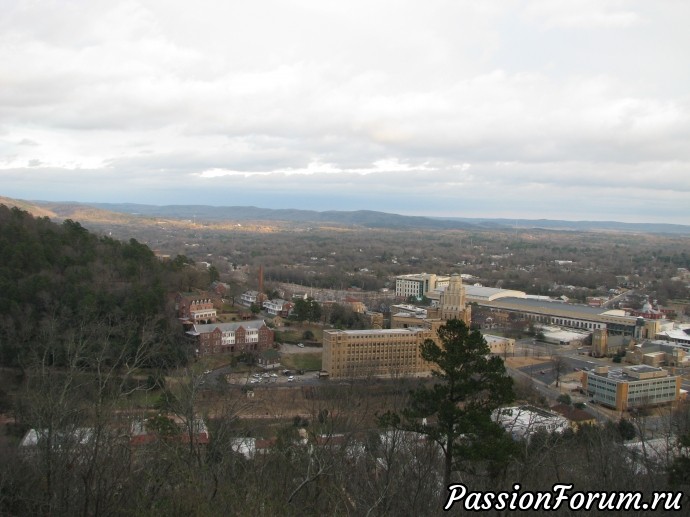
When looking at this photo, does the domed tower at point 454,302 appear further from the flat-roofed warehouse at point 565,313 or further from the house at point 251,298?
the flat-roofed warehouse at point 565,313

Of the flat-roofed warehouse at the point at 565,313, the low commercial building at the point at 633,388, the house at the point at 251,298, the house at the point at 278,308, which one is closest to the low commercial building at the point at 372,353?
the low commercial building at the point at 633,388

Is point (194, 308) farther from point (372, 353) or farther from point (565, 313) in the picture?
point (565, 313)

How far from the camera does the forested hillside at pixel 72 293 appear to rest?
19656 mm

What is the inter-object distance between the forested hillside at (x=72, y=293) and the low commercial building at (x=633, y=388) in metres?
Answer: 15.0

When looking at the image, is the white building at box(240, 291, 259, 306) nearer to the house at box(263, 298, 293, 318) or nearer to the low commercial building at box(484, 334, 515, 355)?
the house at box(263, 298, 293, 318)

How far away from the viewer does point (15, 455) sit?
8938 mm

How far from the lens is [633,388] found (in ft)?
71.5

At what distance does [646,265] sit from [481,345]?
76090 millimetres

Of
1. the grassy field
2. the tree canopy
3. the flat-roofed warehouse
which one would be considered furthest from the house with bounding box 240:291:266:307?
the tree canopy

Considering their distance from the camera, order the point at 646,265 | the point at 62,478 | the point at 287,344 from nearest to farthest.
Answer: the point at 62,478 → the point at 287,344 → the point at 646,265

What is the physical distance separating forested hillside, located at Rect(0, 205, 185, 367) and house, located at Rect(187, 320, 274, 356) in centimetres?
140

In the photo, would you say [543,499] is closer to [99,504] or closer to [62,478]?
[99,504]

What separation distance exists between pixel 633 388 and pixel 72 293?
67.6 feet

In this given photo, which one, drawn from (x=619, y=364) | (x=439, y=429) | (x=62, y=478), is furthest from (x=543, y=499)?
(x=619, y=364)
